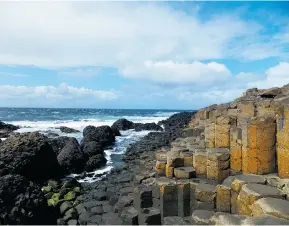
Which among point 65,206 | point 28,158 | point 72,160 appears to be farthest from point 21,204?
point 72,160

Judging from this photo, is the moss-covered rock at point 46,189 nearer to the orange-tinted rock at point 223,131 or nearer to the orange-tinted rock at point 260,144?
the orange-tinted rock at point 223,131

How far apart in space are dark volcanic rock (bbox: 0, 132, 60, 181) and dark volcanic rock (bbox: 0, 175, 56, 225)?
240 centimetres

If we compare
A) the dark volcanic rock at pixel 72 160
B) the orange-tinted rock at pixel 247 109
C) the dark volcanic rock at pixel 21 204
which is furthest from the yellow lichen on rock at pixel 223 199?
the dark volcanic rock at pixel 72 160

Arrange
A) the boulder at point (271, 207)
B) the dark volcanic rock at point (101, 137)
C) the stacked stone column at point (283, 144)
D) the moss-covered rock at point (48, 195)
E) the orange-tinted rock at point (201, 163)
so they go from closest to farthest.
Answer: the boulder at point (271, 207)
the stacked stone column at point (283, 144)
the orange-tinted rock at point (201, 163)
the moss-covered rock at point (48, 195)
the dark volcanic rock at point (101, 137)

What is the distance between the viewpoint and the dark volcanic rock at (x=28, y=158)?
9.88 meters

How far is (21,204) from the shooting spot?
279 inches

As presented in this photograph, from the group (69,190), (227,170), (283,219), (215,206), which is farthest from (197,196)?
(69,190)

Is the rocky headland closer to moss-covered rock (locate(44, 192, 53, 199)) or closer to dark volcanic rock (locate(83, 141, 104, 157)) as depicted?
moss-covered rock (locate(44, 192, 53, 199))

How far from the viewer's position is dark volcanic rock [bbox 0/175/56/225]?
6844 millimetres

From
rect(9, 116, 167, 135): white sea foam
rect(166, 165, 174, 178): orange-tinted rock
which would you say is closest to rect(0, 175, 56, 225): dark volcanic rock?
rect(166, 165, 174, 178): orange-tinted rock

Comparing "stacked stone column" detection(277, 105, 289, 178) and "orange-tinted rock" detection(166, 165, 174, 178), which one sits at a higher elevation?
"stacked stone column" detection(277, 105, 289, 178)

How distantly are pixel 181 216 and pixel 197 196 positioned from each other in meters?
0.67

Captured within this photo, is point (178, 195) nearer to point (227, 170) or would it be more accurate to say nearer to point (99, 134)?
point (227, 170)

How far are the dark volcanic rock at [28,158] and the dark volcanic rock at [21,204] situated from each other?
240 centimetres
